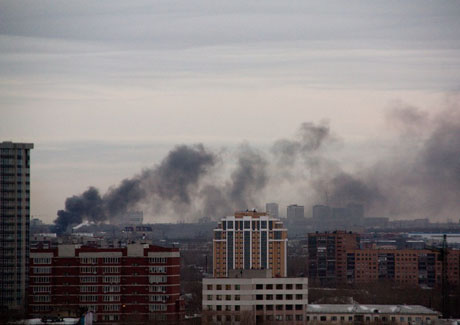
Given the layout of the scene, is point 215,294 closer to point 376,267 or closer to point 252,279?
point 252,279

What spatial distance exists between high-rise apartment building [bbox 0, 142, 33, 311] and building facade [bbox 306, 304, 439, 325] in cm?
1472

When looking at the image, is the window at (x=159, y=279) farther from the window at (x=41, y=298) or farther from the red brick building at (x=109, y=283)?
the window at (x=41, y=298)

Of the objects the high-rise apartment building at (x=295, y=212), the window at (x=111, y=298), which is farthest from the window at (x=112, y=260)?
the high-rise apartment building at (x=295, y=212)

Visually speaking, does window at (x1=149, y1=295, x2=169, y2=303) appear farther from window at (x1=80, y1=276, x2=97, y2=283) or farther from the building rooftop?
the building rooftop

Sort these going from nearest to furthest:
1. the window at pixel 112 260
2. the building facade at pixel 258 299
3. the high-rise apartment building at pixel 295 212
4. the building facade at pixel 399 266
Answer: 1. the building facade at pixel 258 299
2. the window at pixel 112 260
3. the building facade at pixel 399 266
4. the high-rise apartment building at pixel 295 212

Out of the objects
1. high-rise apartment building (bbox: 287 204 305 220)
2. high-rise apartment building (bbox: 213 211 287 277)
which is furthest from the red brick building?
high-rise apartment building (bbox: 287 204 305 220)

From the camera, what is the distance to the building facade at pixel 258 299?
146 ft

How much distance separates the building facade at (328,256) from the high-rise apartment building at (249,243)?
927cm

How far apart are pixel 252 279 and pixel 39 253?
346 inches

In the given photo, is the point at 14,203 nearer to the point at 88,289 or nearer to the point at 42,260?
the point at 42,260

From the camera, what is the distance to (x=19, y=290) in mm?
55406

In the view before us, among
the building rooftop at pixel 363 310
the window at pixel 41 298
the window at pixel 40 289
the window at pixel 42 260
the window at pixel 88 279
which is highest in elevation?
the window at pixel 42 260

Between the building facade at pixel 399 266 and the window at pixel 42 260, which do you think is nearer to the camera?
the window at pixel 42 260

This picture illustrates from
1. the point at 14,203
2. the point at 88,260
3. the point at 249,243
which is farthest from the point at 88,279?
the point at 249,243
